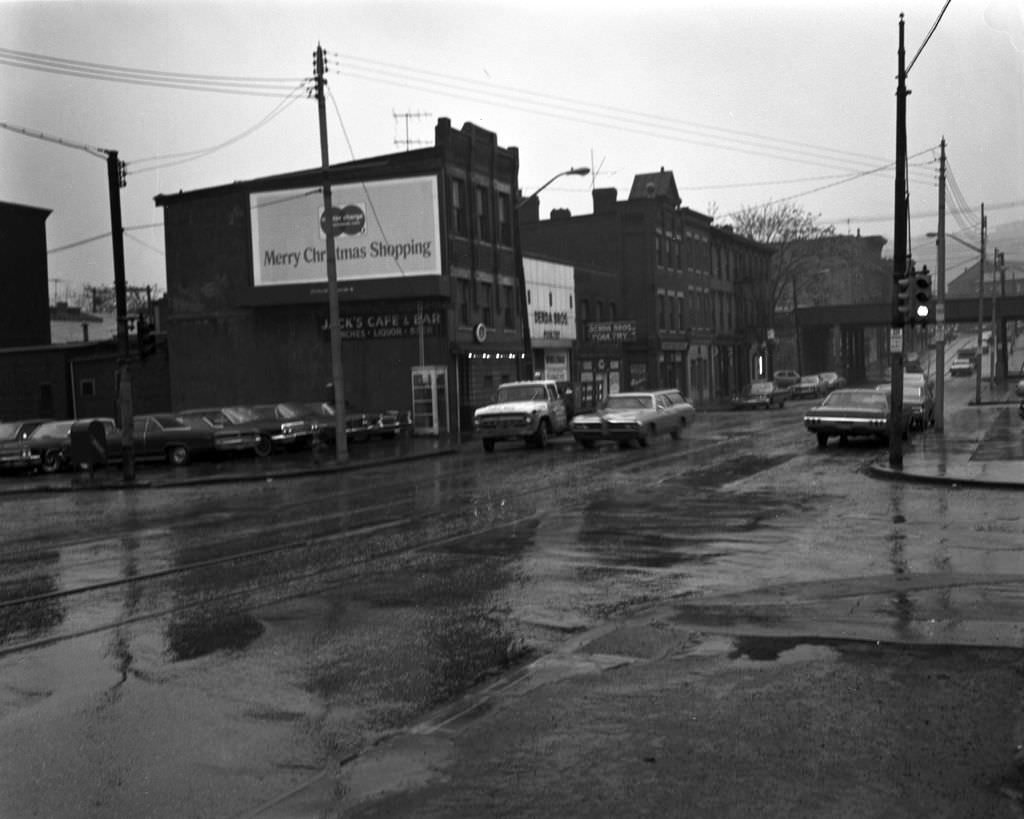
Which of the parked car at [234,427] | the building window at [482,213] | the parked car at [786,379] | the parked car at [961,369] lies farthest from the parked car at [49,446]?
the parked car at [961,369]

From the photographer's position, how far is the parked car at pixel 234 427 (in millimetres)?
34281

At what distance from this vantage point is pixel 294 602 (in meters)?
11.0

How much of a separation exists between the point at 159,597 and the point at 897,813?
26.9 feet

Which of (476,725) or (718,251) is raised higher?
(718,251)

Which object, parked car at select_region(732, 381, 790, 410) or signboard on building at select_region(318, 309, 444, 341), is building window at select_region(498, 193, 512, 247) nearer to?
signboard on building at select_region(318, 309, 444, 341)

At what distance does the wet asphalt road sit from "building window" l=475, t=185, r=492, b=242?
87.8 ft

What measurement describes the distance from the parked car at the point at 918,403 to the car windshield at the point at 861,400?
92cm

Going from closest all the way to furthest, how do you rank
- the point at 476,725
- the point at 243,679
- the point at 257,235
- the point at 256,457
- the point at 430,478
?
the point at 476,725, the point at 243,679, the point at 430,478, the point at 256,457, the point at 257,235

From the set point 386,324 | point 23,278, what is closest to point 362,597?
point 386,324

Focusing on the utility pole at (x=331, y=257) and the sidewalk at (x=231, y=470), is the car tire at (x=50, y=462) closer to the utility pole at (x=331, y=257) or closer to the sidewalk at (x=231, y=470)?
the sidewalk at (x=231, y=470)

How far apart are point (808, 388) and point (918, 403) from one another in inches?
1608

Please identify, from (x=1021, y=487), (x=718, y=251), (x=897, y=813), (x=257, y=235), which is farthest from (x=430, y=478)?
(x=718, y=251)

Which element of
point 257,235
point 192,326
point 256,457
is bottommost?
point 256,457

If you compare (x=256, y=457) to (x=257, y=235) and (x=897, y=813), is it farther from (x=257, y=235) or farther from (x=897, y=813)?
(x=897, y=813)
